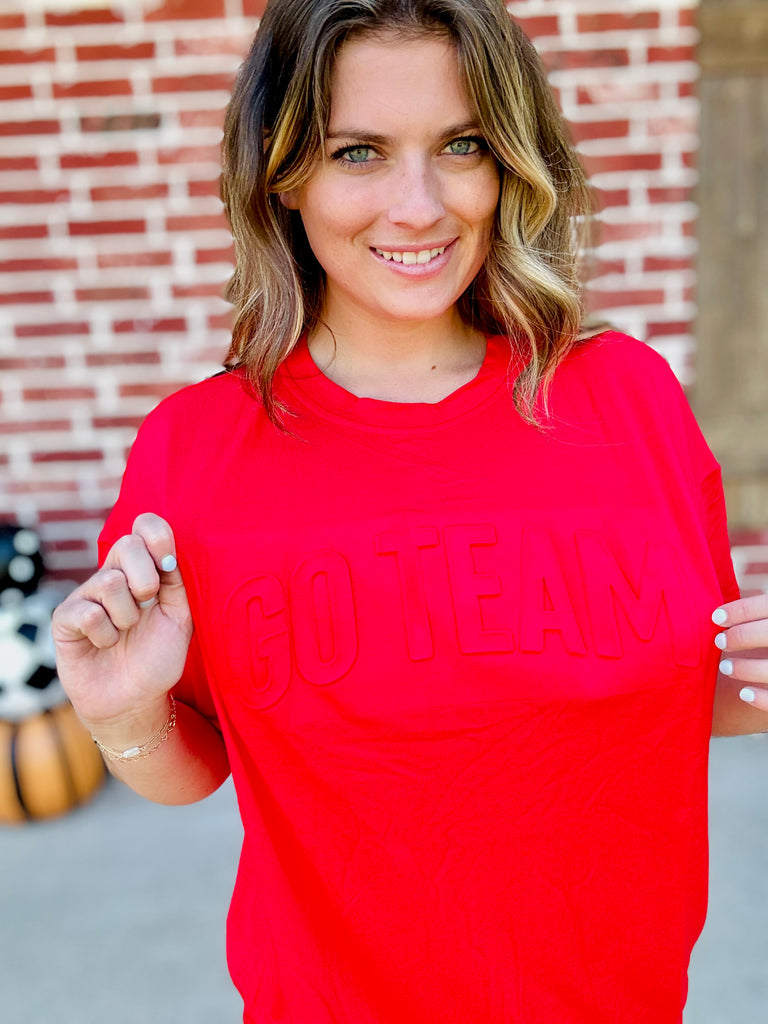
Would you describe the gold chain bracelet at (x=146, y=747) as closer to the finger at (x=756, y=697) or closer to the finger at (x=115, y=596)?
the finger at (x=115, y=596)

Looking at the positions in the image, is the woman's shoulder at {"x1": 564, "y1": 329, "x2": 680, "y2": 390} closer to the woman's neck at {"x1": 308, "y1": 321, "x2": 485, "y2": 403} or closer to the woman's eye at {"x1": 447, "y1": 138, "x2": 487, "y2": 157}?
the woman's neck at {"x1": 308, "y1": 321, "x2": 485, "y2": 403}

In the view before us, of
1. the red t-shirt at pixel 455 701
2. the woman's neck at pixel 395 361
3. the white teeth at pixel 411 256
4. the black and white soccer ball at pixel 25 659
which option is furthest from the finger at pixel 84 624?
the black and white soccer ball at pixel 25 659

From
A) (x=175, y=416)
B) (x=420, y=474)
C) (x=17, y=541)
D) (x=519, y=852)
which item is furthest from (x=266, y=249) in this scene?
(x=17, y=541)

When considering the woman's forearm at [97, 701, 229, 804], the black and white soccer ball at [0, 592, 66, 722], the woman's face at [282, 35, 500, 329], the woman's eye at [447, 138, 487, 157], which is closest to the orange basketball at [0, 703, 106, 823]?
the black and white soccer ball at [0, 592, 66, 722]

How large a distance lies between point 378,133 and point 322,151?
84 millimetres

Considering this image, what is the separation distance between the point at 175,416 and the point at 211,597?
0.26 m

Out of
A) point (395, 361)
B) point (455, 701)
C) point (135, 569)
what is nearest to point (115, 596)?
point (135, 569)

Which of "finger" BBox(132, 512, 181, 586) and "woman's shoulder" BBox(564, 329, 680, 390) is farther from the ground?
"woman's shoulder" BBox(564, 329, 680, 390)

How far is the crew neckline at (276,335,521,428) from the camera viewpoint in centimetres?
130

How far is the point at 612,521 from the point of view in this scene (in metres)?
1.24

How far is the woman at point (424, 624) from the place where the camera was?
46.6 inches

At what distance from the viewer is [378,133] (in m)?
1.22

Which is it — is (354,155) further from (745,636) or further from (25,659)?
(25,659)

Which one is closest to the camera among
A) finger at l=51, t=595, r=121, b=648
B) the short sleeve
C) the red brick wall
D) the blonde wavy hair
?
finger at l=51, t=595, r=121, b=648
